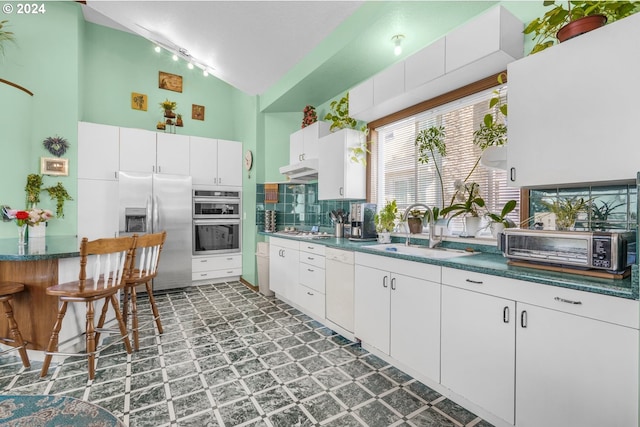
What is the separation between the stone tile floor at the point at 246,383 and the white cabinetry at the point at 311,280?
0.28 metres

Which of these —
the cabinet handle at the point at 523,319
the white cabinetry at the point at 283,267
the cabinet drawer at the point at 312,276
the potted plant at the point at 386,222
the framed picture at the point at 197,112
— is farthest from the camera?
the framed picture at the point at 197,112

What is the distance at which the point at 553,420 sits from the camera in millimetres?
1381

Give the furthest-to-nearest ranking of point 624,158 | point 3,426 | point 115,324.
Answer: point 115,324, point 624,158, point 3,426

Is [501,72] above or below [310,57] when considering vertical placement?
below

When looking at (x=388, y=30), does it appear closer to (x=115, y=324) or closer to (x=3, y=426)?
(x=3, y=426)

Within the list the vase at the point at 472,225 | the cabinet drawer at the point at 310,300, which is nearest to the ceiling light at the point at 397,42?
the vase at the point at 472,225

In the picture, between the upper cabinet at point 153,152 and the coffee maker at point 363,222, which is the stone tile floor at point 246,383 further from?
the upper cabinet at point 153,152

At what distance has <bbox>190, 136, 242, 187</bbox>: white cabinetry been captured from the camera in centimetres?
482

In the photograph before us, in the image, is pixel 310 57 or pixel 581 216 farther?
pixel 310 57

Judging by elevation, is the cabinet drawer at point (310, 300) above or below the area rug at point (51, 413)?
below

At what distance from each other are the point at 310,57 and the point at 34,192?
3.88 m

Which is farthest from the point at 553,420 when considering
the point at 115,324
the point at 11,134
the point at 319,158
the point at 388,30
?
the point at 11,134

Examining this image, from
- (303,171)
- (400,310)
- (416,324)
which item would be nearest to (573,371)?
(416,324)

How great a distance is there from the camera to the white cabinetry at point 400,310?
1.96m
